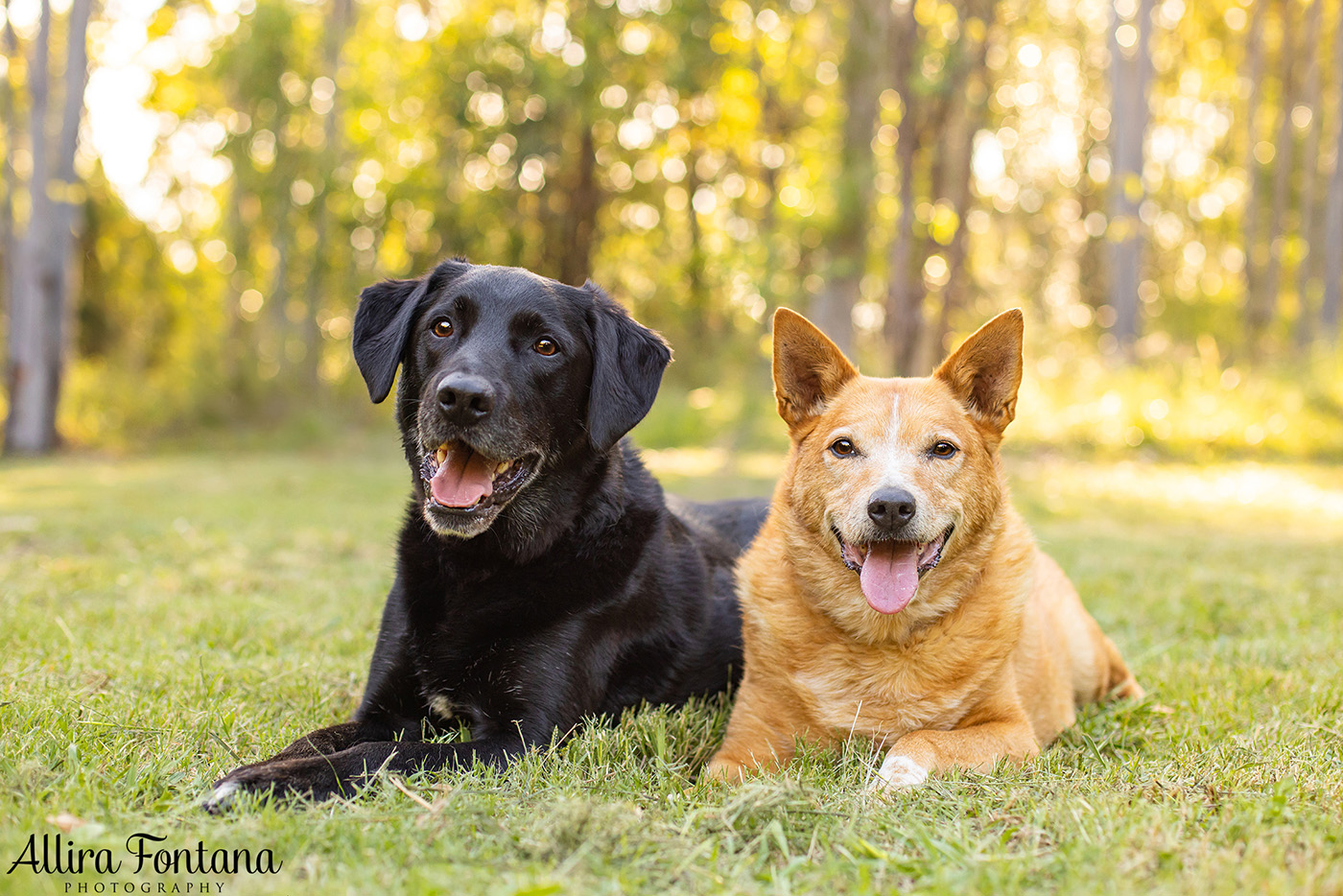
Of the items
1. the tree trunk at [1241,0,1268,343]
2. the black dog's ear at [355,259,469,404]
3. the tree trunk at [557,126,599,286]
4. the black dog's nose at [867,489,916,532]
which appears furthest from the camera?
the tree trunk at [1241,0,1268,343]

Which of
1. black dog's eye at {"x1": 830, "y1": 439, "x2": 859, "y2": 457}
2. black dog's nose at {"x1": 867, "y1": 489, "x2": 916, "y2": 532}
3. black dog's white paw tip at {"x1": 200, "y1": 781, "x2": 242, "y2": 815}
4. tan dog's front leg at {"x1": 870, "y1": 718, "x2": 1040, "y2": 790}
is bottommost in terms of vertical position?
tan dog's front leg at {"x1": 870, "y1": 718, "x2": 1040, "y2": 790}

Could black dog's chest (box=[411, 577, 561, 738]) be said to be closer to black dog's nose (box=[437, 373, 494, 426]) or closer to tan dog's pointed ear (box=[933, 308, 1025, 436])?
black dog's nose (box=[437, 373, 494, 426])

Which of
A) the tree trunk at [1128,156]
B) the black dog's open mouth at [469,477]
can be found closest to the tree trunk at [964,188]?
the tree trunk at [1128,156]

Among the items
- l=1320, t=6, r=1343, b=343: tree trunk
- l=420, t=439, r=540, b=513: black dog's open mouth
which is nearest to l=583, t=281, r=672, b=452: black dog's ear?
l=420, t=439, r=540, b=513: black dog's open mouth

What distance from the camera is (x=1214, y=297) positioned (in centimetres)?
3316

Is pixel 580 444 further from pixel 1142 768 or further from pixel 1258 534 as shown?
pixel 1258 534

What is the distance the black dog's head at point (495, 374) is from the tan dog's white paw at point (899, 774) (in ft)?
4.59

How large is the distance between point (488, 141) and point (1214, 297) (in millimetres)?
27085

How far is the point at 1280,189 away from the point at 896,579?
93.7 ft

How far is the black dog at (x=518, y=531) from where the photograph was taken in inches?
126

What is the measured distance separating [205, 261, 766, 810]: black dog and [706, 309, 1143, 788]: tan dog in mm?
436

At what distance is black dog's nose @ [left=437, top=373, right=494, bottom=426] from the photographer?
311 cm

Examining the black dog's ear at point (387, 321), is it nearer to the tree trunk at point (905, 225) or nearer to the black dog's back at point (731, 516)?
the black dog's back at point (731, 516)

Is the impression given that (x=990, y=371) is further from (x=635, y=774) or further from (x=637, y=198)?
(x=637, y=198)
